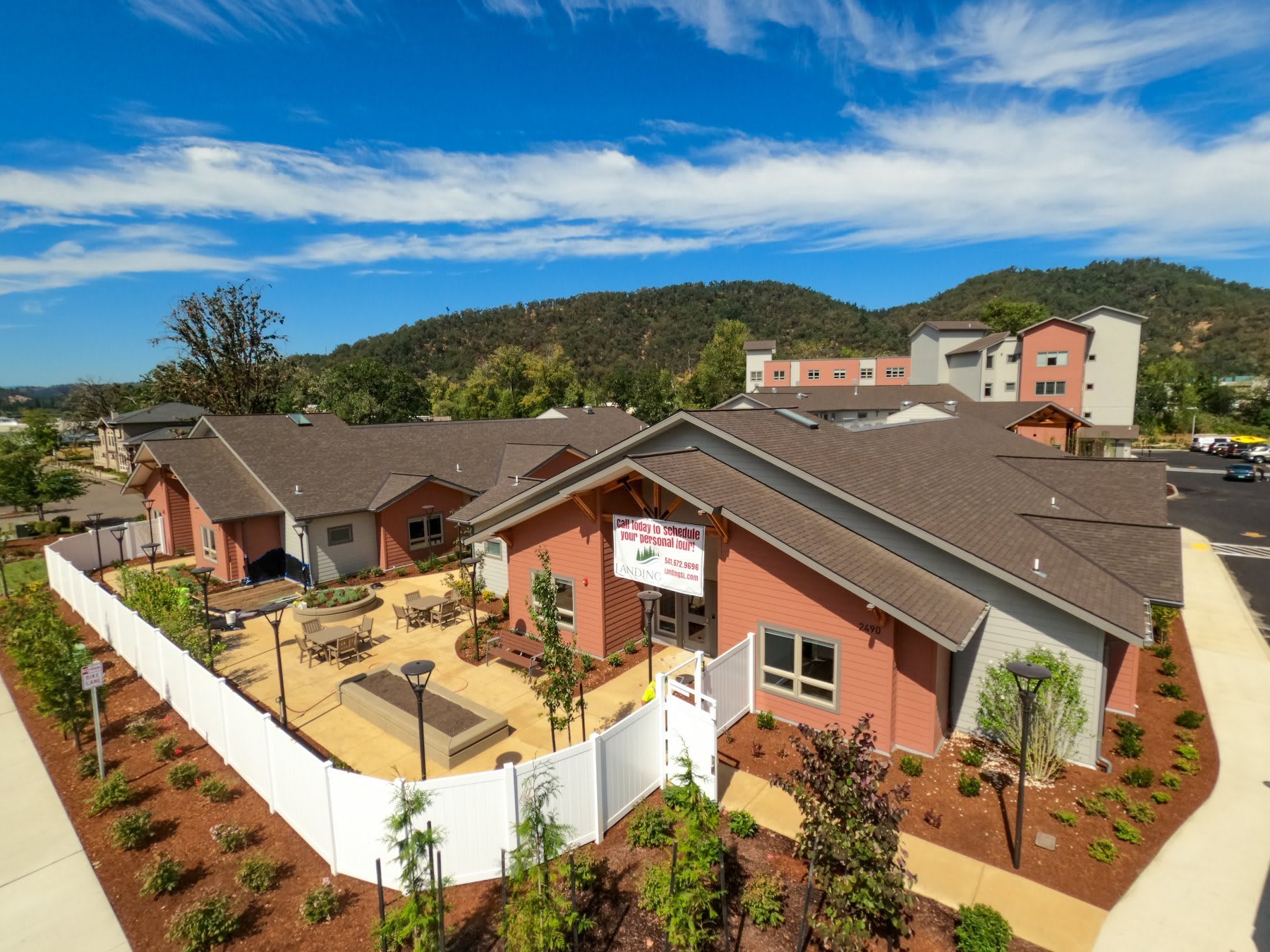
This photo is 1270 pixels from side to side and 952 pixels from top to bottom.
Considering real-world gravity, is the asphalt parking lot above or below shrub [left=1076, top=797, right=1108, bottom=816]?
below

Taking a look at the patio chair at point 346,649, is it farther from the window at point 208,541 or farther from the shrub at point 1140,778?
the shrub at point 1140,778

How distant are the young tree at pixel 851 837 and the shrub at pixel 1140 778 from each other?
21.7ft

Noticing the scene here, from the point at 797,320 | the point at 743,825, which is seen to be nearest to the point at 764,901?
the point at 743,825

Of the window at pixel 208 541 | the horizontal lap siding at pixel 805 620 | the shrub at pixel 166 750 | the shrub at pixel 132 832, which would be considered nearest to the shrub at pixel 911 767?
the horizontal lap siding at pixel 805 620

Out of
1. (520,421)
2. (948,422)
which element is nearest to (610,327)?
(520,421)

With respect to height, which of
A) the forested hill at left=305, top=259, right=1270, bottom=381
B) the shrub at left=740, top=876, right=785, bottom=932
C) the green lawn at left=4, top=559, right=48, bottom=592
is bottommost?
the green lawn at left=4, top=559, right=48, bottom=592

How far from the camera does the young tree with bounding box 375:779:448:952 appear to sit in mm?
6363

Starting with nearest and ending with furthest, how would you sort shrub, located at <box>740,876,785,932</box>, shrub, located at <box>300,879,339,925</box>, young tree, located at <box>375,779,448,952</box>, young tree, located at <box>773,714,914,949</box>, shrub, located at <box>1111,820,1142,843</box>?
young tree, located at <box>773,714,914,949</box>
young tree, located at <box>375,779,448,952</box>
shrub, located at <box>740,876,785,932</box>
shrub, located at <box>300,879,339,925</box>
shrub, located at <box>1111,820,1142,843</box>

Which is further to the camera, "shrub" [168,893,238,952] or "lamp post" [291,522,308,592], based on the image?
"lamp post" [291,522,308,592]

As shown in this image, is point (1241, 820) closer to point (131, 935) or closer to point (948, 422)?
point (131, 935)

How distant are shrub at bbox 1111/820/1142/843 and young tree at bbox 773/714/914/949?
16.3 ft

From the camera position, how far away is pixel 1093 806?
970 centimetres

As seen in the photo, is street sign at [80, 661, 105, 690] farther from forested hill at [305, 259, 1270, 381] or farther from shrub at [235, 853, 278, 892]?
forested hill at [305, 259, 1270, 381]

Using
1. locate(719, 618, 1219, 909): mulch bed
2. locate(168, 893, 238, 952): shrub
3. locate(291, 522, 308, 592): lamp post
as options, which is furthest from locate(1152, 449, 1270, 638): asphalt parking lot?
locate(291, 522, 308, 592): lamp post
